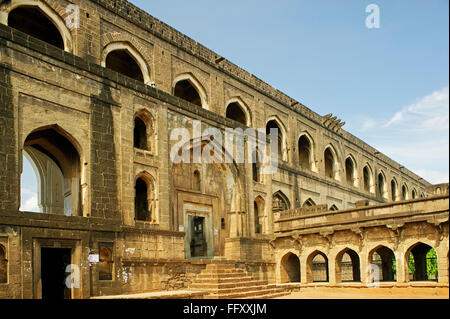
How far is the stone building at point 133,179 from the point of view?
12.2m

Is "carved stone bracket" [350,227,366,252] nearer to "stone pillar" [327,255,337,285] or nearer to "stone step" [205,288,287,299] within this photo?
"stone pillar" [327,255,337,285]

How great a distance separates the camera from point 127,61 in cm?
1873

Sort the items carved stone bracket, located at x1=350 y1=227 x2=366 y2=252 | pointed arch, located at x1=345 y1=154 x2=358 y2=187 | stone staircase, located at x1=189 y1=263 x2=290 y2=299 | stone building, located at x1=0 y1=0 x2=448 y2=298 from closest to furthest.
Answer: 1. stone building, located at x1=0 y1=0 x2=448 y2=298
2. stone staircase, located at x1=189 y1=263 x2=290 y2=299
3. carved stone bracket, located at x1=350 y1=227 x2=366 y2=252
4. pointed arch, located at x1=345 y1=154 x2=358 y2=187

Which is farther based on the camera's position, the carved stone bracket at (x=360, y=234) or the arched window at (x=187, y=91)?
the arched window at (x=187, y=91)

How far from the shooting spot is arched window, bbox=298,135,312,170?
89.9ft

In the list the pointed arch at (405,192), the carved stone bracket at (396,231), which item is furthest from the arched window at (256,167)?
the pointed arch at (405,192)

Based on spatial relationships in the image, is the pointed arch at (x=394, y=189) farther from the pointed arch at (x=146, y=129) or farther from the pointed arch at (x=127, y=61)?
the pointed arch at (x=146, y=129)

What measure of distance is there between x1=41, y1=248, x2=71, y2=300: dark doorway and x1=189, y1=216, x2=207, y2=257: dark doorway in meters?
6.45

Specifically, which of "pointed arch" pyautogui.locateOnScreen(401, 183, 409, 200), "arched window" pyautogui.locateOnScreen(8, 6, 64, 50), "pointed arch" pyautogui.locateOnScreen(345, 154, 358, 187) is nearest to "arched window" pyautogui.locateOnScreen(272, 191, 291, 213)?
"pointed arch" pyautogui.locateOnScreen(345, 154, 358, 187)

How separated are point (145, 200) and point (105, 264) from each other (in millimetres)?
3339

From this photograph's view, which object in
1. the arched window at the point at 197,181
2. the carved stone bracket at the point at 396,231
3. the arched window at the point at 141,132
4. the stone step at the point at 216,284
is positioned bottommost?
the stone step at the point at 216,284

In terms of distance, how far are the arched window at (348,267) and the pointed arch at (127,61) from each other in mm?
9596
